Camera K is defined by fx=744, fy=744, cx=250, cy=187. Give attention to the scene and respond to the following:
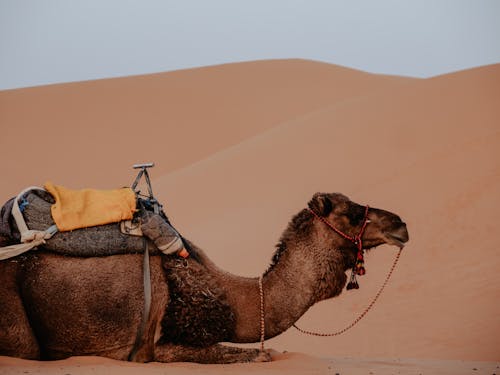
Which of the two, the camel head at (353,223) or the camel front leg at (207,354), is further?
the camel head at (353,223)

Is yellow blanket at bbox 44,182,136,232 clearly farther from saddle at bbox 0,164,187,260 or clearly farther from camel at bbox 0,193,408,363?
camel at bbox 0,193,408,363

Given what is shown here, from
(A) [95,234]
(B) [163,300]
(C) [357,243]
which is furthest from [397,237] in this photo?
(A) [95,234]

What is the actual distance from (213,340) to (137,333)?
0.58m

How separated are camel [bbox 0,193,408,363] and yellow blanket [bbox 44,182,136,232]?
0.93 ft

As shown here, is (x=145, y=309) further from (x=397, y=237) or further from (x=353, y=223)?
(x=397, y=237)

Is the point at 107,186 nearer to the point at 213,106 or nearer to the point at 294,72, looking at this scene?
the point at 213,106

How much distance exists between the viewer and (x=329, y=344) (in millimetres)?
11086

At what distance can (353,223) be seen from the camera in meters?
6.22

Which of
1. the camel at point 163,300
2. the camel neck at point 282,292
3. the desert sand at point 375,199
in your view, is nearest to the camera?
the camel at point 163,300

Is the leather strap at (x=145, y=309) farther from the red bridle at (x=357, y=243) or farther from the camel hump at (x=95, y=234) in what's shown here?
the red bridle at (x=357, y=243)

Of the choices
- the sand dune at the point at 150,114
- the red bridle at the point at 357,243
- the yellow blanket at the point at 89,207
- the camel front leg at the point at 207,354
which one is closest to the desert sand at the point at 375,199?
the camel front leg at the point at 207,354

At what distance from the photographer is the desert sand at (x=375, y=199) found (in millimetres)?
9836

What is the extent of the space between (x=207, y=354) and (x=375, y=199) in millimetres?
11045

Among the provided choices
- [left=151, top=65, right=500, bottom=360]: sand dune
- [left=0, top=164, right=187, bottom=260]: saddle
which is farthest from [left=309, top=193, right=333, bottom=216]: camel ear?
[left=151, top=65, right=500, bottom=360]: sand dune
